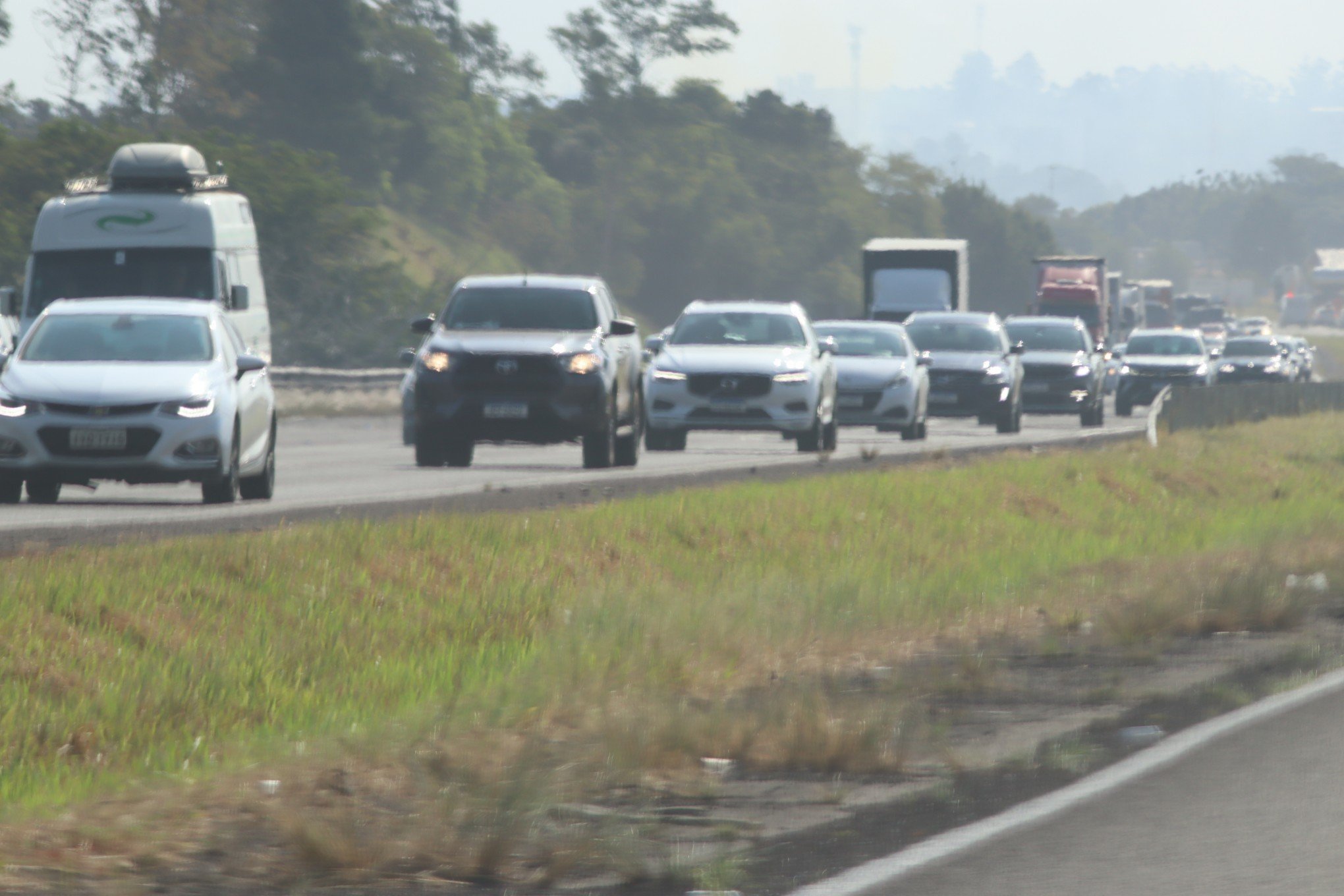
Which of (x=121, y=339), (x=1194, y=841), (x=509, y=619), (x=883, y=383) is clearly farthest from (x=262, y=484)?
(x=883, y=383)

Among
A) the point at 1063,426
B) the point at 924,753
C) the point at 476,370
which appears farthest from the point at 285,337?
the point at 924,753

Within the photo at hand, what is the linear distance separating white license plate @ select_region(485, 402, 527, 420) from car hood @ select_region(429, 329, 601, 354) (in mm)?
507

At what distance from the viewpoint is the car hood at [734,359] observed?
2688 cm

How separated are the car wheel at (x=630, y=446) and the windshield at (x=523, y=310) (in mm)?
1154

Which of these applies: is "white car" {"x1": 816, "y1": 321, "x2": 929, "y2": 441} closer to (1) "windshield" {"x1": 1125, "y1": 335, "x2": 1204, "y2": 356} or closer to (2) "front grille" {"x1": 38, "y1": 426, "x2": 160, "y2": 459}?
(2) "front grille" {"x1": 38, "y1": 426, "x2": 160, "y2": 459}

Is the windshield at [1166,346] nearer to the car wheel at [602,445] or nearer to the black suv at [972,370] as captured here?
the black suv at [972,370]

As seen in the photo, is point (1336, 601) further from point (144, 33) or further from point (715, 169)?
point (715, 169)

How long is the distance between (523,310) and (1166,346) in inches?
1138

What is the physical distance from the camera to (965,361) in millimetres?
36812

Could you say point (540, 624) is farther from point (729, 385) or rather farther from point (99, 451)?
point (729, 385)

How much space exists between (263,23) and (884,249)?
39.1 m

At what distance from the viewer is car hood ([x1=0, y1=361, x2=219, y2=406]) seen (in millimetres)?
17859

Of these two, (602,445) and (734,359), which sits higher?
(734,359)

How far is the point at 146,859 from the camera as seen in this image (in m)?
6.75
